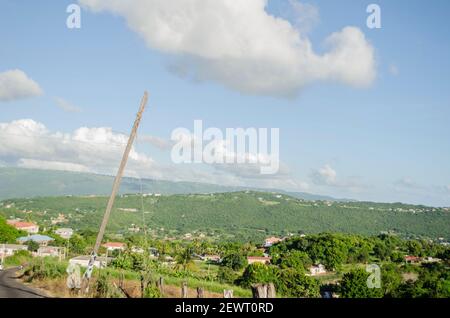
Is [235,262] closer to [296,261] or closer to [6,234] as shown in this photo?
[296,261]

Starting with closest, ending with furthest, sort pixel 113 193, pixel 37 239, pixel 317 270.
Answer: pixel 113 193 < pixel 317 270 < pixel 37 239

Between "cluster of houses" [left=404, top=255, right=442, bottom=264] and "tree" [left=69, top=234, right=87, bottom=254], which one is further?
"tree" [left=69, top=234, right=87, bottom=254]

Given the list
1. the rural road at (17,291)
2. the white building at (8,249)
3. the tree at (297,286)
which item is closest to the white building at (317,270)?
the tree at (297,286)

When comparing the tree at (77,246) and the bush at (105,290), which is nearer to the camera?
the bush at (105,290)

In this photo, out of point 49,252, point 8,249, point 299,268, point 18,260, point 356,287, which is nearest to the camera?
point 18,260

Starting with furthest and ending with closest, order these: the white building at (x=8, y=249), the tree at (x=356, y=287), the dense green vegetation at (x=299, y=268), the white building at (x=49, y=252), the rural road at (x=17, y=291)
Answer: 1. the white building at (x=8, y=249)
2. the tree at (x=356, y=287)
3. the white building at (x=49, y=252)
4. the dense green vegetation at (x=299, y=268)
5. the rural road at (x=17, y=291)

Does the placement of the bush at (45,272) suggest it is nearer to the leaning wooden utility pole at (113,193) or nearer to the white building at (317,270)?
the leaning wooden utility pole at (113,193)

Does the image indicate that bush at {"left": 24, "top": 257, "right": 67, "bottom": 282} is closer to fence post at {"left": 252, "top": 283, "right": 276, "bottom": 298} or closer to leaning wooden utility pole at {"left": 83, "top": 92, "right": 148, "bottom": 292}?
leaning wooden utility pole at {"left": 83, "top": 92, "right": 148, "bottom": 292}

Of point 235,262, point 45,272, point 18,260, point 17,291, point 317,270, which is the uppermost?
point 45,272

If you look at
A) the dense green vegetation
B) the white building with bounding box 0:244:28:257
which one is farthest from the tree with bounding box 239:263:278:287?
the white building with bounding box 0:244:28:257

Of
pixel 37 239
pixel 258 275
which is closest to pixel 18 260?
pixel 258 275
